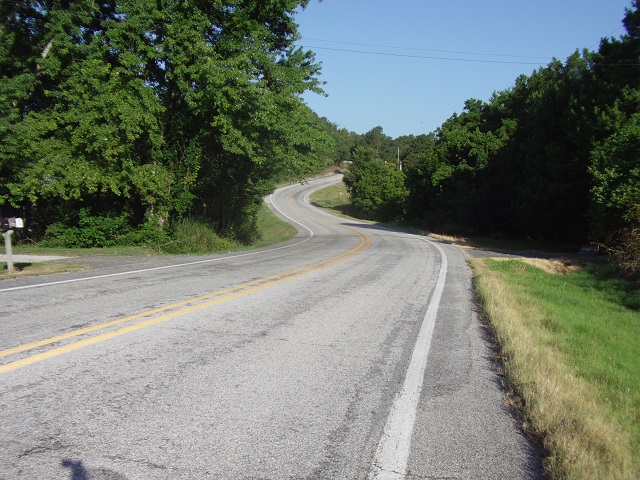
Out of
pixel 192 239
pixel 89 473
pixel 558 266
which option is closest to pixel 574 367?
pixel 89 473

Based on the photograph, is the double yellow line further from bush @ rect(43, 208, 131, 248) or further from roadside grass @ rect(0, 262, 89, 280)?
bush @ rect(43, 208, 131, 248)

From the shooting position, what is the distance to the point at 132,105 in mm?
18031

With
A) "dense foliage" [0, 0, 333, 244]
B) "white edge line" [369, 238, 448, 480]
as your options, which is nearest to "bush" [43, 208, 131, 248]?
"dense foliage" [0, 0, 333, 244]

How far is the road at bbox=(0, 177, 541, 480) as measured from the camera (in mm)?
3217

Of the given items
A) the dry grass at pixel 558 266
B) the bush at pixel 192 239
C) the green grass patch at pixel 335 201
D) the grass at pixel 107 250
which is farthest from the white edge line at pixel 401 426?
the green grass patch at pixel 335 201

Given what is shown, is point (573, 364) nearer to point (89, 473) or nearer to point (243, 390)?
point (243, 390)

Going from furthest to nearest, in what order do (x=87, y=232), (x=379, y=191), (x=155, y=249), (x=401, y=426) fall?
(x=379, y=191) < (x=87, y=232) < (x=155, y=249) < (x=401, y=426)

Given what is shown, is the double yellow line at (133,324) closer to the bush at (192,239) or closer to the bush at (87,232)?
the bush at (192,239)

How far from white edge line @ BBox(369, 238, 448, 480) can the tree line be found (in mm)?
14656

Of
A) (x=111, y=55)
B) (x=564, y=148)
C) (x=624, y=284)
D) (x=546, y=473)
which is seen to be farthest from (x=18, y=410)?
(x=564, y=148)

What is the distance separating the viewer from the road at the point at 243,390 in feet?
10.6

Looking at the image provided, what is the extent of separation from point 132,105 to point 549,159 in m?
20.7

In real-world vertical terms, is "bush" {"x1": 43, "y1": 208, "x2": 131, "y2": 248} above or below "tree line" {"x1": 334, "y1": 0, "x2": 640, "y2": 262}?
below

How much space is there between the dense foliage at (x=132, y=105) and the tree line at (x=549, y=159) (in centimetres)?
1183
